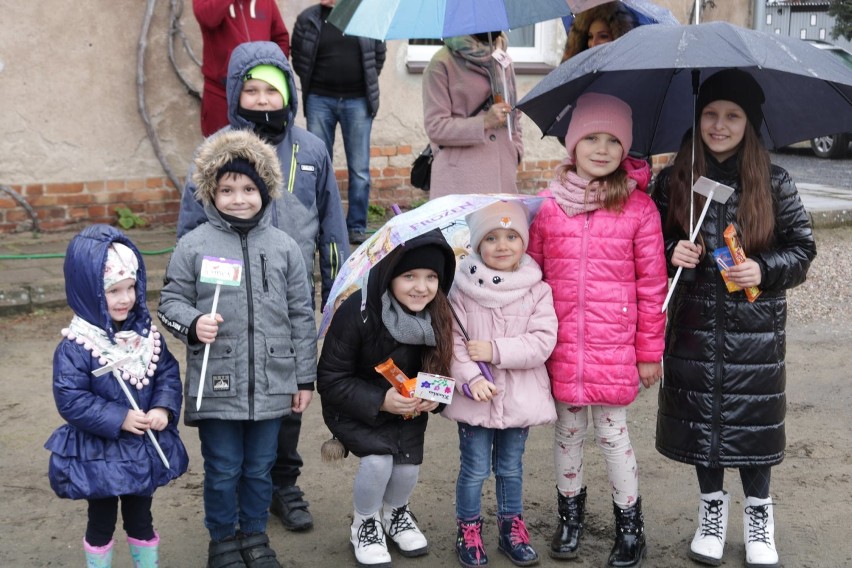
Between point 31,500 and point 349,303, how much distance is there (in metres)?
1.62

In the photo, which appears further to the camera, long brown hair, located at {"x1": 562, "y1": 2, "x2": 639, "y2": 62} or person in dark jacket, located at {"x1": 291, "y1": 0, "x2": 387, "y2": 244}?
person in dark jacket, located at {"x1": 291, "y1": 0, "x2": 387, "y2": 244}

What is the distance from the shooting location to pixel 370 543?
387 centimetres

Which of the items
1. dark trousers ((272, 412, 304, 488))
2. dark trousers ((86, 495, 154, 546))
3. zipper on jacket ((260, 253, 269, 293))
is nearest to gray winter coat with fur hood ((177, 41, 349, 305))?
zipper on jacket ((260, 253, 269, 293))

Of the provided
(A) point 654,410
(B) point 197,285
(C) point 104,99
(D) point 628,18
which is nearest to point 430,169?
(D) point 628,18

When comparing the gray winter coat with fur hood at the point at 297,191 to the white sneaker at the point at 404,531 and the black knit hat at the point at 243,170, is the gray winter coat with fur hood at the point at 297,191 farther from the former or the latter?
the white sneaker at the point at 404,531

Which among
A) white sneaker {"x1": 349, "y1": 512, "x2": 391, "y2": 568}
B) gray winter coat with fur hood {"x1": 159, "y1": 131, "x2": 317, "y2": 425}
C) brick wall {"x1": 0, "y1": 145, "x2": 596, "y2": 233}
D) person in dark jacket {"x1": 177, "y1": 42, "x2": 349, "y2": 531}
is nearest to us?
gray winter coat with fur hood {"x1": 159, "y1": 131, "x2": 317, "y2": 425}

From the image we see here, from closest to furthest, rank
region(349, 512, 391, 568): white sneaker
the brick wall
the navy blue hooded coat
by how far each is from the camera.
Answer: the navy blue hooded coat → region(349, 512, 391, 568): white sneaker → the brick wall

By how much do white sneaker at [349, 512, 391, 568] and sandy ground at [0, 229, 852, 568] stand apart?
0.27 feet

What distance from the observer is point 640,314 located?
3773 mm

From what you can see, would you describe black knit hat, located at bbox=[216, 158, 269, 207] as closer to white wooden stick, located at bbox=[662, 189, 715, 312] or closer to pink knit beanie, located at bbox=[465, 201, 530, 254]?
pink knit beanie, located at bbox=[465, 201, 530, 254]

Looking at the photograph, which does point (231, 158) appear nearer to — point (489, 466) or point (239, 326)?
point (239, 326)

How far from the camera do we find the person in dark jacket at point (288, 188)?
3951 mm

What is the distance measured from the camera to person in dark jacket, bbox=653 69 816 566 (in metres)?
3.78

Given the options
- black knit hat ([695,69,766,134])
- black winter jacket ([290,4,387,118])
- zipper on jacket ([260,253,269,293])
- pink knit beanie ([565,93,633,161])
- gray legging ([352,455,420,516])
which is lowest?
gray legging ([352,455,420,516])
